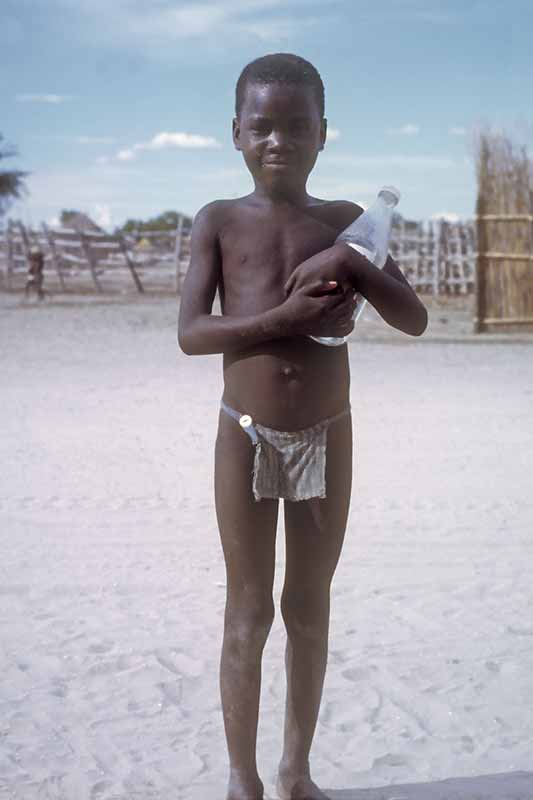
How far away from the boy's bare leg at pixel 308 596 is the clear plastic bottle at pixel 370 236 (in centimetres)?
Result: 27

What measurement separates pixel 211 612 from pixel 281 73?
240 cm

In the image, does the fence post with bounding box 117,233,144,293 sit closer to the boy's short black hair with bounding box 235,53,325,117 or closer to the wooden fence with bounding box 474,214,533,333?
the wooden fence with bounding box 474,214,533,333

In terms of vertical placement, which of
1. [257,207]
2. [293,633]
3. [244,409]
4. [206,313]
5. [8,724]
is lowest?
[8,724]

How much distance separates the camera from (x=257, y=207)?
235cm

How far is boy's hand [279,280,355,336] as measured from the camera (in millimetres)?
2189

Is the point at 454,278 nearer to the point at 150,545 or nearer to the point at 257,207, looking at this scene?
the point at 150,545

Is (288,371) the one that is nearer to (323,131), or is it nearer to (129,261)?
(323,131)

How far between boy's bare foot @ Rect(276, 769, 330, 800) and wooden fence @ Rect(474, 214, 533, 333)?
1252 centimetres

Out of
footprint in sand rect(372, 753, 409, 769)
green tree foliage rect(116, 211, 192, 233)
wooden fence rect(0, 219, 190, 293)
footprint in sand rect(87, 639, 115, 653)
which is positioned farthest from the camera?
green tree foliage rect(116, 211, 192, 233)

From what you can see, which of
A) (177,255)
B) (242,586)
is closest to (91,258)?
(177,255)

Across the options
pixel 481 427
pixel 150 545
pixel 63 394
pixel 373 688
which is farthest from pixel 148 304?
pixel 373 688

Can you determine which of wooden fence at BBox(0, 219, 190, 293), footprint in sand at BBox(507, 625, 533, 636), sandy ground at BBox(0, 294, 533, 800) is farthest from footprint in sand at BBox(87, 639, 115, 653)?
wooden fence at BBox(0, 219, 190, 293)

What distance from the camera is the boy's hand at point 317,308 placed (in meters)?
2.19

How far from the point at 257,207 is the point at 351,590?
2338 mm
